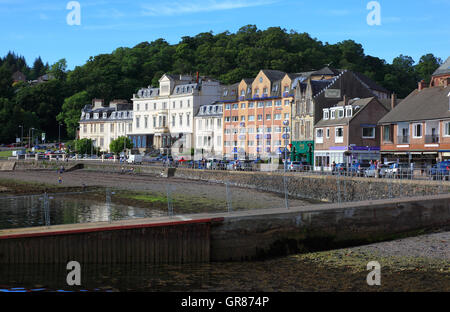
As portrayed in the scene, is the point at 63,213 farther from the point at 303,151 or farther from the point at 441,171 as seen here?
the point at 303,151

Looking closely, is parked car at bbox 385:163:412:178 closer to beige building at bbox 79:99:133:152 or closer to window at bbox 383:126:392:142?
window at bbox 383:126:392:142

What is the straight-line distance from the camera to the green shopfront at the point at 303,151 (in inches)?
3145

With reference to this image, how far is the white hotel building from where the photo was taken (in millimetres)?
113312

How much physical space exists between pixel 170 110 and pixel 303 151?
45.1m

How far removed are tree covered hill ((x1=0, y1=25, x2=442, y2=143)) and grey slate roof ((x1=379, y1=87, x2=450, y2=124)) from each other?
7591 centimetres

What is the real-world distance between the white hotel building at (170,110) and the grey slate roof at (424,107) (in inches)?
2266

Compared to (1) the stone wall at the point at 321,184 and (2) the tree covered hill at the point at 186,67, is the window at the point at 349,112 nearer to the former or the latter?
(1) the stone wall at the point at 321,184

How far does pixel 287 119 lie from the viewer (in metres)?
88.6

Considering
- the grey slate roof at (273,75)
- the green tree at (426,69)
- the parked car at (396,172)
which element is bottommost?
the parked car at (396,172)

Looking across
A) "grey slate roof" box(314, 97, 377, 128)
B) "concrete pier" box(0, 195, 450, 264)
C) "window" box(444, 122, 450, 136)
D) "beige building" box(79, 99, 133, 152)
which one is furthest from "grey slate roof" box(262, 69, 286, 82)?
"concrete pier" box(0, 195, 450, 264)

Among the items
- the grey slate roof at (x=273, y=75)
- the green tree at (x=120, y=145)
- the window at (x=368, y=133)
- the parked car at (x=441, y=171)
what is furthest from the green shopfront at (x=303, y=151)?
the green tree at (x=120, y=145)

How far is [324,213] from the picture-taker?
75.5 ft
